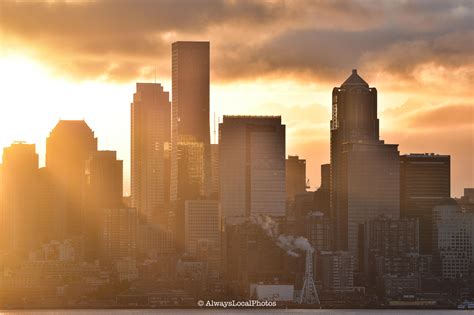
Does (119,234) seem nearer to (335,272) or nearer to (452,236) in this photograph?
(335,272)

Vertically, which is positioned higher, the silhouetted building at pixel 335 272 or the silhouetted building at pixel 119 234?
the silhouetted building at pixel 119 234

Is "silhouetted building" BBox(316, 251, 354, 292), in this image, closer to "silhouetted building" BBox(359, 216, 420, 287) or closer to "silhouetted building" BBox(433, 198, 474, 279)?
"silhouetted building" BBox(359, 216, 420, 287)

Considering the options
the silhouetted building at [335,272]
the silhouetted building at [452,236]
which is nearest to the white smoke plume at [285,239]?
the silhouetted building at [335,272]

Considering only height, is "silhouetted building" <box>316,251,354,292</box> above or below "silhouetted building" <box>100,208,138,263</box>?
below

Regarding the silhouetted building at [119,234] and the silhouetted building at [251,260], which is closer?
the silhouetted building at [251,260]

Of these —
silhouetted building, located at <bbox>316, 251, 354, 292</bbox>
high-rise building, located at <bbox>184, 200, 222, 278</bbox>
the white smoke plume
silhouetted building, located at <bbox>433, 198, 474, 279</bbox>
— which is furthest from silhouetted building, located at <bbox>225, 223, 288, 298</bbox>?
silhouetted building, located at <bbox>433, 198, 474, 279</bbox>

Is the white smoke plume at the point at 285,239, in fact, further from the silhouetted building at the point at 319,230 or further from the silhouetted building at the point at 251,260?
the silhouetted building at the point at 319,230

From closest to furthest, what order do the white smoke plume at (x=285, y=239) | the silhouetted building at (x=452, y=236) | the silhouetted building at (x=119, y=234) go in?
the white smoke plume at (x=285, y=239) → the silhouetted building at (x=452, y=236) → the silhouetted building at (x=119, y=234)
